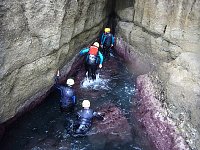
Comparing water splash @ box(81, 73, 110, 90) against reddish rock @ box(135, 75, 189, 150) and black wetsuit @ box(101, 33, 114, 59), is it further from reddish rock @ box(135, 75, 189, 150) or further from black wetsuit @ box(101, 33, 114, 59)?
black wetsuit @ box(101, 33, 114, 59)

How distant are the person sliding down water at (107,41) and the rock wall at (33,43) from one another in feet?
6.93

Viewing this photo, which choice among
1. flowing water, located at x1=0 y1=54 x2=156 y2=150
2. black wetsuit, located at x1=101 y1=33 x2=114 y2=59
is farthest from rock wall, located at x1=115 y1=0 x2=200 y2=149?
flowing water, located at x1=0 y1=54 x2=156 y2=150

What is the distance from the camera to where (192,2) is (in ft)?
32.1

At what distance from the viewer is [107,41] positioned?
13977mm

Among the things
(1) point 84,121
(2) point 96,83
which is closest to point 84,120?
(1) point 84,121

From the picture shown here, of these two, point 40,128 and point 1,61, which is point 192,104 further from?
point 1,61

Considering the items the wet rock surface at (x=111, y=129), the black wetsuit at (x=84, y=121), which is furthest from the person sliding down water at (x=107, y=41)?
the black wetsuit at (x=84, y=121)

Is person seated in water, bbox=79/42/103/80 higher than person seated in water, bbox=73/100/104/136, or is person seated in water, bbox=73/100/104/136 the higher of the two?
person seated in water, bbox=79/42/103/80

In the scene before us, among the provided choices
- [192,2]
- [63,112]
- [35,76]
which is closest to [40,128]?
[63,112]

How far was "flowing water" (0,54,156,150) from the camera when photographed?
9438 millimetres

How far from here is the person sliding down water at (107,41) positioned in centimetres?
1391

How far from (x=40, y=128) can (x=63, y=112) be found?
3.73ft

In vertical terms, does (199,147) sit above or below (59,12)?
below

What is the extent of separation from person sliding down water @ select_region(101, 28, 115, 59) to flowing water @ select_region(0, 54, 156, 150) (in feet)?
4.50
